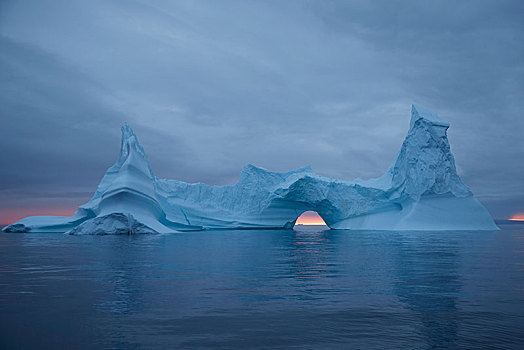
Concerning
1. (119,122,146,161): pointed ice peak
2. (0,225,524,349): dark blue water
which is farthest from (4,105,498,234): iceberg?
(0,225,524,349): dark blue water

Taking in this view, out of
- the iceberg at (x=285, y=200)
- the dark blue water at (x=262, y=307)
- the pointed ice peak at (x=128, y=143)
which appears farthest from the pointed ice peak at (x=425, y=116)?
the dark blue water at (x=262, y=307)

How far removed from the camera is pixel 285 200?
3844 centimetres

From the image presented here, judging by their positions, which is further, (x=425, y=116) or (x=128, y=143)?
(x=425, y=116)

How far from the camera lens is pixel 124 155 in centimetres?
3038

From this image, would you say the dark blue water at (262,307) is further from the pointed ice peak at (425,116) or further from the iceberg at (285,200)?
the pointed ice peak at (425,116)

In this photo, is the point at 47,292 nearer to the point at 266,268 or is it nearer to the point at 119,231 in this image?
the point at 266,268

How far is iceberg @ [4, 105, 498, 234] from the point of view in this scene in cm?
2739

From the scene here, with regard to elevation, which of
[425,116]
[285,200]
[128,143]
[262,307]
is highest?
[425,116]

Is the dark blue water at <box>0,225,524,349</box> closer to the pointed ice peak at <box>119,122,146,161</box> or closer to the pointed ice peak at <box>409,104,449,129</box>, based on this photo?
the pointed ice peak at <box>119,122,146,161</box>

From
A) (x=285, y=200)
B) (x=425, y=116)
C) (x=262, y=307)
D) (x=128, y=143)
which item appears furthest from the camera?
(x=285, y=200)

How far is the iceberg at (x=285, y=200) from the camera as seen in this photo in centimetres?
2739

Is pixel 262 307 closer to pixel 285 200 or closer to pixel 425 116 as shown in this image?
pixel 425 116

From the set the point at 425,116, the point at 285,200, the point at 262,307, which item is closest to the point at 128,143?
the point at 285,200

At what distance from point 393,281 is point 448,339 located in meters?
3.49
